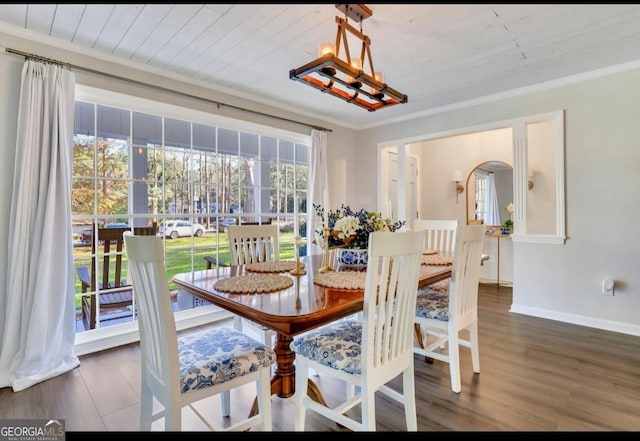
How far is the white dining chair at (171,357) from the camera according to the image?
1.10m

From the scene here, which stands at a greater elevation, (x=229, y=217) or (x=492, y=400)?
(x=229, y=217)

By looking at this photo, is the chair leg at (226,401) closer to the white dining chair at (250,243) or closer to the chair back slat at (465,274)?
the white dining chair at (250,243)

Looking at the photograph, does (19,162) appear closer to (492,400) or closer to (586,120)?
(492,400)

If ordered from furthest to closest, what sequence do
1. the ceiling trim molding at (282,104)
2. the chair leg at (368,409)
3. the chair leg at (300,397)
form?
the ceiling trim molding at (282,104)
the chair leg at (368,409)
the chair leg at (300,397)

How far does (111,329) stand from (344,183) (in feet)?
10.9

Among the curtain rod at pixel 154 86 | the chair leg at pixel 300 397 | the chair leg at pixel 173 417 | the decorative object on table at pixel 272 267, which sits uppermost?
the curtain rod at pixel 154 86

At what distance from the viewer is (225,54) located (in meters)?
2.57

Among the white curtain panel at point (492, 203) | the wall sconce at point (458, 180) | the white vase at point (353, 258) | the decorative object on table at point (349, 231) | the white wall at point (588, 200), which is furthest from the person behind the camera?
the wall sconce at point (458, 180)

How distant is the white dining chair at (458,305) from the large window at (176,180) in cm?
198

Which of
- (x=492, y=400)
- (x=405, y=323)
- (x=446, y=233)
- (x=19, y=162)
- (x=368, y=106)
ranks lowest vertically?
(x=492, y=400)

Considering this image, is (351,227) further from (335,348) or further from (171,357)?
(171,357)

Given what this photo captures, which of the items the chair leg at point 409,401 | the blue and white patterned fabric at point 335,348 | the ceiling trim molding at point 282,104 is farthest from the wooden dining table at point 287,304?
the ceiling trim molding at point 282,104

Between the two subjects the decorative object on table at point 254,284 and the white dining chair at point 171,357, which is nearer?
the white dining chair at point 171,357

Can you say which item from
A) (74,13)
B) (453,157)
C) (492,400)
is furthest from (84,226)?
(453,157)
